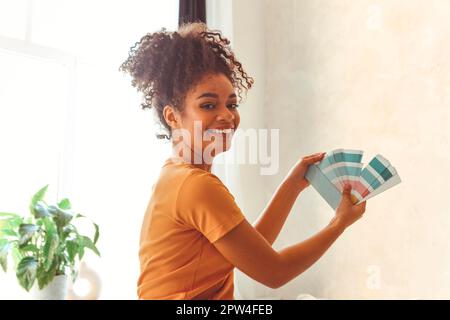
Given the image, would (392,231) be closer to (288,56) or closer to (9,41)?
(288,56)

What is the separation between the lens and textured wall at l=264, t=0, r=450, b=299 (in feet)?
7.07

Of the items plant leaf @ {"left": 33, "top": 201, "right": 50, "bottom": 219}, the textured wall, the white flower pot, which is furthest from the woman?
the textured wall

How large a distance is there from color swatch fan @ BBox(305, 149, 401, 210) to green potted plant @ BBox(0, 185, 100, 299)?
1.28 meters

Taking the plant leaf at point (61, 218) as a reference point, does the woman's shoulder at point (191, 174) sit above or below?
above

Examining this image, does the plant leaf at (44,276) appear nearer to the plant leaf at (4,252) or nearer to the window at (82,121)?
the plant leaf at (4,252)

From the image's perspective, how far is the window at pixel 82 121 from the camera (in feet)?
7.50

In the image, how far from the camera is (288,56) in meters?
2.92

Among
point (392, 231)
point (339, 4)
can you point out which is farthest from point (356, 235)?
point (339, 4)

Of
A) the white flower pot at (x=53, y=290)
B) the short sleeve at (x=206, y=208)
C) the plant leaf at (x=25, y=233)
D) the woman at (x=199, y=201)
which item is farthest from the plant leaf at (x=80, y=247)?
the short sleeve at (x=206, y=208)

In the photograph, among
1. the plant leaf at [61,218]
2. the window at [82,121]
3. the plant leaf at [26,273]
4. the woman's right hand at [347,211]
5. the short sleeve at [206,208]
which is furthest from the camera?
the window at [82,121]

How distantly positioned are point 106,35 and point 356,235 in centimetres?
169

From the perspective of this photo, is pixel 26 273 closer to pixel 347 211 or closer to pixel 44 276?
pixel 44 276

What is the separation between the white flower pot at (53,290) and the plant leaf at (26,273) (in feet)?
0.31

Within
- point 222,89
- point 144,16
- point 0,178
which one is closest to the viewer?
point 222,89
